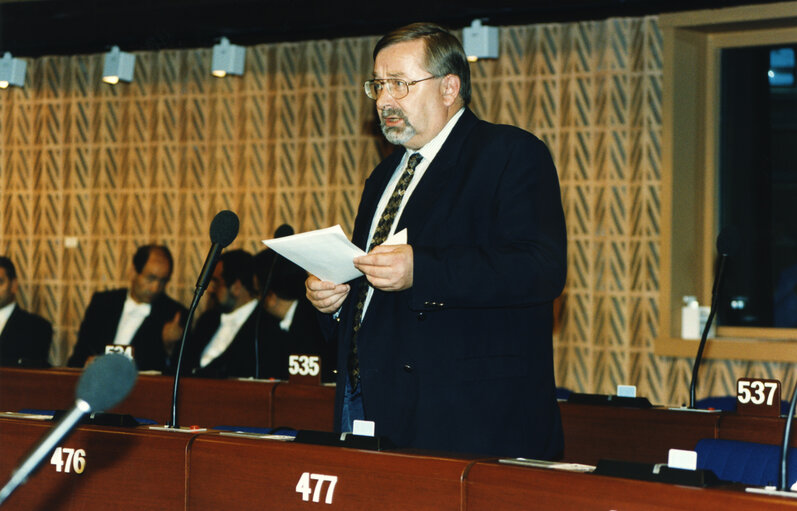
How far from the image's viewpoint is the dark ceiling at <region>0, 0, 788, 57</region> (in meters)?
5.93

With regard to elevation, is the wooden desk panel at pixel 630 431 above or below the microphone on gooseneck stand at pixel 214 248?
below

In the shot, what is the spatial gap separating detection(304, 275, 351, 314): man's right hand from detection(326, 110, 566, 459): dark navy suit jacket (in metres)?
0.09

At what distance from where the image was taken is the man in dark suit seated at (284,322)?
19.3 ft

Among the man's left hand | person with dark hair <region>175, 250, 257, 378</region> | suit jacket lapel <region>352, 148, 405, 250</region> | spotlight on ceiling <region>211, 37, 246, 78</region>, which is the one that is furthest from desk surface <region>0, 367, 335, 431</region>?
spotlight on ceiling <region>211, 37, 246, 78</region>

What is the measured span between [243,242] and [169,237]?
673 millimetres

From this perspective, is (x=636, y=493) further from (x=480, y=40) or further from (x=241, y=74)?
(x=241, y=74)

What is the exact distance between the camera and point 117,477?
218 cm

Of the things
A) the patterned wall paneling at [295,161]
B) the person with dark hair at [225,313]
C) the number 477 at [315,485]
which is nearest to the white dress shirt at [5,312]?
the patterned wall paneling at [295,161]

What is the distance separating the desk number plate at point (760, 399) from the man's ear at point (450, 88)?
4.59 ft

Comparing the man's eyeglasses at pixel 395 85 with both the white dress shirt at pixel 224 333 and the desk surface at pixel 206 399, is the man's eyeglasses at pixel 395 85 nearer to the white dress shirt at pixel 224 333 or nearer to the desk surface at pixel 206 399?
the desk surface at pixel 206 399

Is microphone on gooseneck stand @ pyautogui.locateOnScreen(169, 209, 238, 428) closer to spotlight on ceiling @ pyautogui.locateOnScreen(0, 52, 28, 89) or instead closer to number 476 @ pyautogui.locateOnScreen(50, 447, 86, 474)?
number 476 @ pyautogui.locateOnScreen(50, 447, 86, 474)

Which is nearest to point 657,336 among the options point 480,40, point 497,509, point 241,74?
point 480,40

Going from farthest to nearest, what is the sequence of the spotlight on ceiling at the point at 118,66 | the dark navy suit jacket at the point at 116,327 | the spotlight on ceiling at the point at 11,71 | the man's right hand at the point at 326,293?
the spotlight on ceiling at the point at 11,71, the spotlight on ceiling at the point at 118,66, the dark navy suit jacket at the point at 116,327, the man's right hand at the point at 326,293

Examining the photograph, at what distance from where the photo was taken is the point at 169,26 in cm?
665
